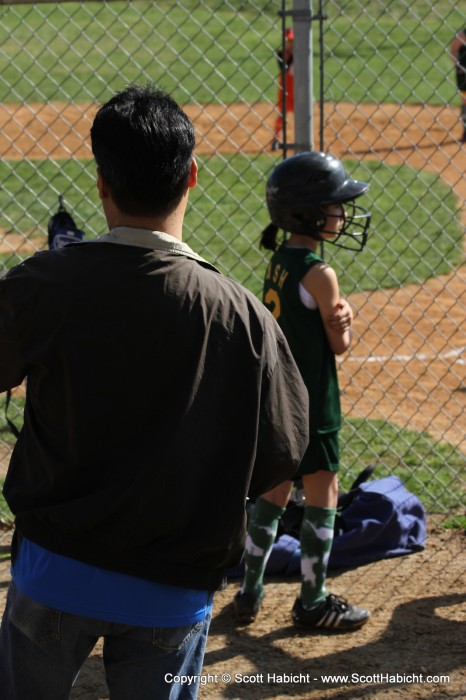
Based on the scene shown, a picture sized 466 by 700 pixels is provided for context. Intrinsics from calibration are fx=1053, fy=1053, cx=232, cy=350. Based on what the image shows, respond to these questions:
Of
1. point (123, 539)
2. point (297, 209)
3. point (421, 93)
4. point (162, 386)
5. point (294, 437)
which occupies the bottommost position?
point (123, 539)

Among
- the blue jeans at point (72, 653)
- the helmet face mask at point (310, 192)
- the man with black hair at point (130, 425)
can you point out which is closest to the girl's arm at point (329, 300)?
the helmet face mask at point (310, 192)

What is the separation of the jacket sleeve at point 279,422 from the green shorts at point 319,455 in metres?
1.49

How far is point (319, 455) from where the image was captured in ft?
12.6

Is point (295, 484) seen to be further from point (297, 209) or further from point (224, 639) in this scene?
point (297, 209)

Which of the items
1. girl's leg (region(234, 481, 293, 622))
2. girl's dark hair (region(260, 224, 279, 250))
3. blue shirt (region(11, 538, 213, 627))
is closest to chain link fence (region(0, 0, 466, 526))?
girl's dark hair (region(260, 224, 279, 250))

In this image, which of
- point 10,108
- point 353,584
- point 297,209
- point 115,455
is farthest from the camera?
point 10,108

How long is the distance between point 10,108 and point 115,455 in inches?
597

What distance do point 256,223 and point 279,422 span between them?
8861mm

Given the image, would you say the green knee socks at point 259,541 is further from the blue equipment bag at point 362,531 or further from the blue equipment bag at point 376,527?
the blue equipment bag at point 376,527

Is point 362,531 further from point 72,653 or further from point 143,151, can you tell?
point 143,151

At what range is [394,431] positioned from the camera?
603 cm

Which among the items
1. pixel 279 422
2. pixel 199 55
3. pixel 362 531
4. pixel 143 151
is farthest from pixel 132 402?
pixel 199 55

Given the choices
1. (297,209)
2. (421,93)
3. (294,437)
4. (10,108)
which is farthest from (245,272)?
(421,93)

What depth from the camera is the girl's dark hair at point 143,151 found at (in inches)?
82.4
